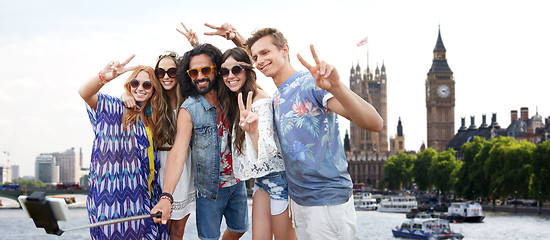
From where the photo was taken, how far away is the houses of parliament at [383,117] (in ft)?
401

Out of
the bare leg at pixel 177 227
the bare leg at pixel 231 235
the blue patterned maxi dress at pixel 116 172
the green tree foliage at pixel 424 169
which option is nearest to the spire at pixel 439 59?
the green tree foliage at pixel 424 169

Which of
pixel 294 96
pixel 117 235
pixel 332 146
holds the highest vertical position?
pixel 294 96

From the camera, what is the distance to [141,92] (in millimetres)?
5234

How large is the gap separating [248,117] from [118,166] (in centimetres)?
98

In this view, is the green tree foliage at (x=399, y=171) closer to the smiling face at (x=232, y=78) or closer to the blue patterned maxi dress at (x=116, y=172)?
the smiling face at (x=232, y=78)

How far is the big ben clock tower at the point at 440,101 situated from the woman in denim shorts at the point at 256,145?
119080 mm

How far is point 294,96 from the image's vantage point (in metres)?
Result: 4.73

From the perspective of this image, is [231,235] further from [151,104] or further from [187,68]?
[187,68]

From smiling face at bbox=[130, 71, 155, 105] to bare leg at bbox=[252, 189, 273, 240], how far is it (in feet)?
3.37

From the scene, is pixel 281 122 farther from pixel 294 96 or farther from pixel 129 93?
pixel 129 93


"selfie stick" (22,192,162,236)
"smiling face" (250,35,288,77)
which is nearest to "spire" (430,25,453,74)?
"smiling face" (250,35,288,77)

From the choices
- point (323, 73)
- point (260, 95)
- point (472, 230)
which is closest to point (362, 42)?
point (472, 230)

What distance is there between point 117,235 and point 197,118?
95 cm

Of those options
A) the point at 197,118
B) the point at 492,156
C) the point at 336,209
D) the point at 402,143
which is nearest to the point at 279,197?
the point at 336,209
